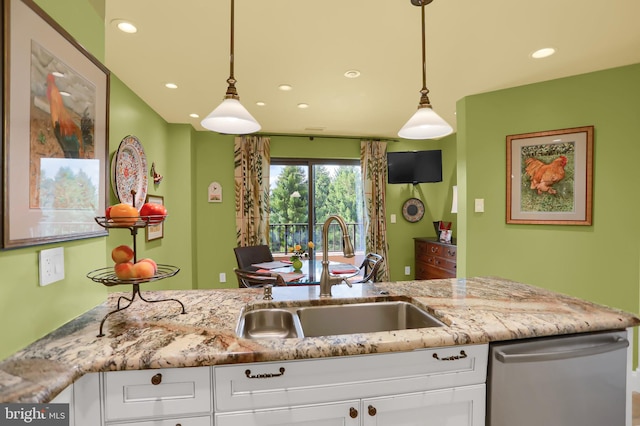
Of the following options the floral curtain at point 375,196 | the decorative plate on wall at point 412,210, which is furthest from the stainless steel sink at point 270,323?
the decorative plate on wall at point 412,210

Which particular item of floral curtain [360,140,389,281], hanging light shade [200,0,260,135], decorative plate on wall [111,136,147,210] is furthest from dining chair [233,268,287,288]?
floral curtain [360,140,389,281]

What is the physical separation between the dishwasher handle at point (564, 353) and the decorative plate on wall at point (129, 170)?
8.37 ft

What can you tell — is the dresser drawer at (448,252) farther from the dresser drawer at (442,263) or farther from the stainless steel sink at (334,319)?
the stainless steel sink at (334,319)

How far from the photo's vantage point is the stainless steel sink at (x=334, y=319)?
1459 mm

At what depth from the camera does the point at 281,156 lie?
468 cm

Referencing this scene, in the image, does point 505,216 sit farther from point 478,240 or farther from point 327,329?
point 327,329

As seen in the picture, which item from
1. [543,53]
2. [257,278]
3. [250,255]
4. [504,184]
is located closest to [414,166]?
[504,184]

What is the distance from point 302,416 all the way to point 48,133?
1.31 metres

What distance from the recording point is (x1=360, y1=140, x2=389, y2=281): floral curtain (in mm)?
4777

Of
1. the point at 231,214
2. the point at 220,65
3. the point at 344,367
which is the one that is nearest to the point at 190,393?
the point at 344,367

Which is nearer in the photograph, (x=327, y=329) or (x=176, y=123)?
(x=327, y=329)

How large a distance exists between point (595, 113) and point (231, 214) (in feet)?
13.5

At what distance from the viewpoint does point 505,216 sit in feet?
9.35

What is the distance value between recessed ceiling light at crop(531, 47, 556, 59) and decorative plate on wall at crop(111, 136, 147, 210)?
10.3 ft
